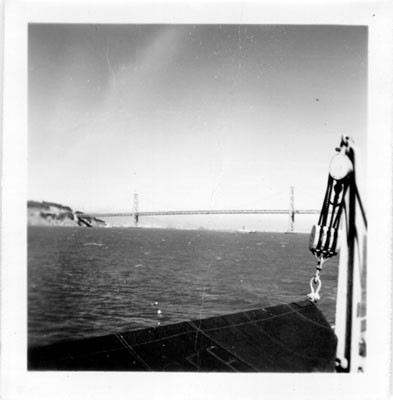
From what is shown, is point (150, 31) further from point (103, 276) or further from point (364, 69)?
point (103, 276)

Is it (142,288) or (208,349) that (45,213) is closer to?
(208,349)

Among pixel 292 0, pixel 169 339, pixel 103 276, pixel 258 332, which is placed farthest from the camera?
pixel 103 276

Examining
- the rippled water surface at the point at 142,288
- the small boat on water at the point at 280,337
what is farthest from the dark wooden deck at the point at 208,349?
the rippled water surface at the point at 142,288

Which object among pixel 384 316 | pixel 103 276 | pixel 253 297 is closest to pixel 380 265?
pixel 384 316

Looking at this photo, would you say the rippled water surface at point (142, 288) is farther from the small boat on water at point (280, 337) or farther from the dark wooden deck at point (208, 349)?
the small boat on water at point (280, 337)

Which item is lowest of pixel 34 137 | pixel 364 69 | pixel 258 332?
pixel 258 332

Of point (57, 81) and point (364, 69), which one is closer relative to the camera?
point (364, 69)

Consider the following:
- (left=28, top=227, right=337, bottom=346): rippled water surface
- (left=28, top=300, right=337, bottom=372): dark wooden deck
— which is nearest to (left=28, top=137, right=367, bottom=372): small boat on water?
(left=28, top=300, right=337, bottom=372): dark wooden deck

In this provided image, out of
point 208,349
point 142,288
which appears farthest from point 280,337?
point 142,288
